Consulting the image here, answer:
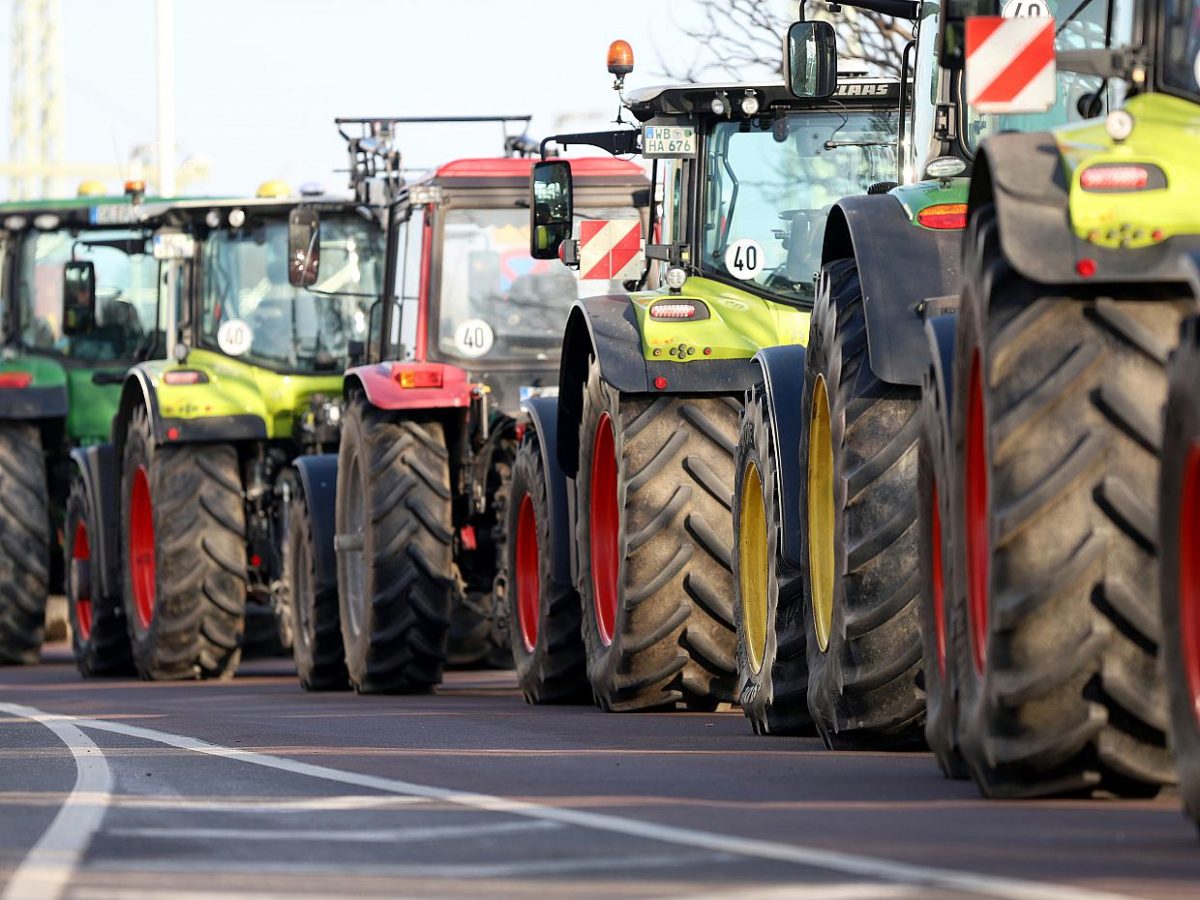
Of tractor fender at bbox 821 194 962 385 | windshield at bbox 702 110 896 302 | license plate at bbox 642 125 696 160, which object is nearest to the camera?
tractor fender at bbox 821 194 962 385

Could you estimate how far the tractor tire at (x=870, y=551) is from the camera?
9.12 meters

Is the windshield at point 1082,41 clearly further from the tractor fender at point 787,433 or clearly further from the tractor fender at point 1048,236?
the tractor fender at point 787,433

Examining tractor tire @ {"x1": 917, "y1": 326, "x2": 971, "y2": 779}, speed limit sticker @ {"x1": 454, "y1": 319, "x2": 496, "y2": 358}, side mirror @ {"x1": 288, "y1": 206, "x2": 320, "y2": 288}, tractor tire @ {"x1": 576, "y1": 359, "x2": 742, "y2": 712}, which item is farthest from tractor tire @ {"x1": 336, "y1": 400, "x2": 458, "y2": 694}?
tractor tire @ {"x1": 917, "y1": 326, "x2": 971, "y2": 779}

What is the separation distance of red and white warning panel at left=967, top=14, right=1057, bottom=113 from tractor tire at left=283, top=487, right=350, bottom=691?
30.8 feet

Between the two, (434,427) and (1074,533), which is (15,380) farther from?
(1074,533)

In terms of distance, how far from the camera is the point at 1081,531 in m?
6.94

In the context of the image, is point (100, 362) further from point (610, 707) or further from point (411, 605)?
point (610, 707)

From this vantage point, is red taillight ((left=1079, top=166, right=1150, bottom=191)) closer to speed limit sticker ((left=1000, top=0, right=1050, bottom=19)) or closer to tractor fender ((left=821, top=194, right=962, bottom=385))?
speed limit sticker ((left=1000, top=0, right=1050, bottom=19))

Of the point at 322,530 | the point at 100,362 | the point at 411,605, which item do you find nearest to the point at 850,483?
the point at 411,605

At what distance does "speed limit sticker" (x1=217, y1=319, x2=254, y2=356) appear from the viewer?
62.7 feet

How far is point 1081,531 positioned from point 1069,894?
1.78m

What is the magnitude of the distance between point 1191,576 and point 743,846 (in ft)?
3.80

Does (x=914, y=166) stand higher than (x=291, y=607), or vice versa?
(x=914, y=166)

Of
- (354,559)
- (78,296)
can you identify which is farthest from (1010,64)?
(78,296)
